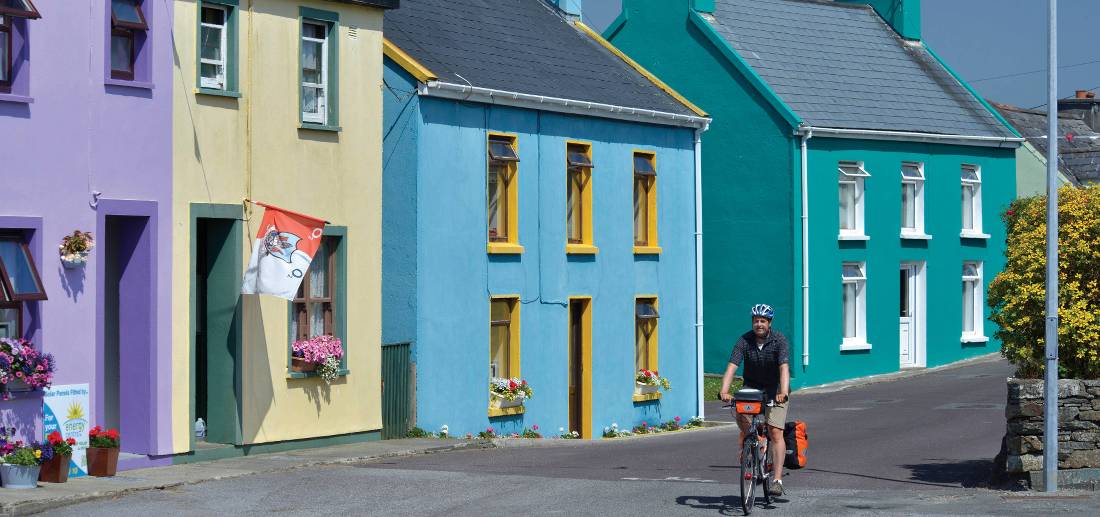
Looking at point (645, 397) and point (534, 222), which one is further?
point (645, 397)

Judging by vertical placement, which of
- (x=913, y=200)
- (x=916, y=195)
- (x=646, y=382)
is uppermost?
(x=916, y=195)

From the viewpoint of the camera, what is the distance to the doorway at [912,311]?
38750 mm

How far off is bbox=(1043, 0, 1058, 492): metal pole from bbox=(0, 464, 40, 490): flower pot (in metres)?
10.0

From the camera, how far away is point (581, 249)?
27203 millimetres

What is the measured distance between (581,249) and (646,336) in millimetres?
3012

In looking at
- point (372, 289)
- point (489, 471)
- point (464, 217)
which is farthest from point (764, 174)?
point (489, 471)

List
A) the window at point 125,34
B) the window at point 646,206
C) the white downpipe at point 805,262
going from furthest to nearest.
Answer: the white downpipe at point 805,262
the window at point 646,206
the window at point 125,34

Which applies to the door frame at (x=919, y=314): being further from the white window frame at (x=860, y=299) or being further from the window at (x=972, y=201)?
the window at (x=972, y=201)

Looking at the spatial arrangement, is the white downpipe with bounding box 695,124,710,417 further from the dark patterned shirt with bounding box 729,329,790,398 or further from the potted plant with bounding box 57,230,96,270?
the dark patterned shirt with bounding box 729,329,790,398

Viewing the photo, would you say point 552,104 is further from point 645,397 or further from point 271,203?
point 271,203

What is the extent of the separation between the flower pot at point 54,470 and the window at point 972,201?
2853cm

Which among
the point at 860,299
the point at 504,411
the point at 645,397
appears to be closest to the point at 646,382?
the point at 645,397

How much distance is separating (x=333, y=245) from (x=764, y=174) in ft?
55.4

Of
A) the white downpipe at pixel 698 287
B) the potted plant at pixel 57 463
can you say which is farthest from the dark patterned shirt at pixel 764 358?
the white downpipe at pixel 698 287
